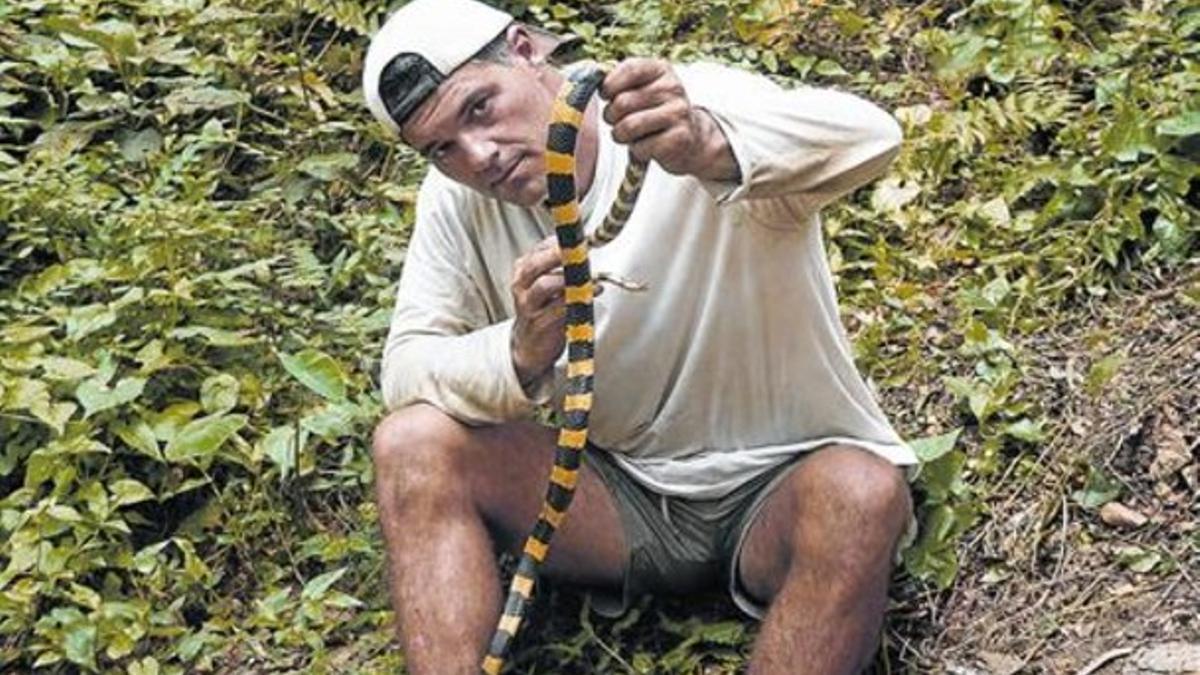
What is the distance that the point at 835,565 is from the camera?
11.3 feet

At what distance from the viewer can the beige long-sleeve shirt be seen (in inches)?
131

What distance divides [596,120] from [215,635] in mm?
1489

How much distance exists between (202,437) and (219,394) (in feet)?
0.75

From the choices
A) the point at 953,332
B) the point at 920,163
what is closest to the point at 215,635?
the point at 953,332

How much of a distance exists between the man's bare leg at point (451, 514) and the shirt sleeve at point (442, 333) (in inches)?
2.5

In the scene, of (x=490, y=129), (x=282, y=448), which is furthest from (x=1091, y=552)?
(x=282, y=448)

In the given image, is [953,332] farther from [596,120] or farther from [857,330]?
[596,120]

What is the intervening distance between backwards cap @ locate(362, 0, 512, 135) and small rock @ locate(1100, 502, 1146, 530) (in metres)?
1.55

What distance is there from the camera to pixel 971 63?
5.45m

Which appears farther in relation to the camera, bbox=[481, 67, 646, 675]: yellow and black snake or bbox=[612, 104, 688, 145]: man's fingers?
bbox=[481, 67, 646, 675]: yellow and black snake

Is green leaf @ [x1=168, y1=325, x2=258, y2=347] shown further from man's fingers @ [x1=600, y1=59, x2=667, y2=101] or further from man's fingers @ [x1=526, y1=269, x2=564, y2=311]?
man's fingers @ [x1=600, y1=59, x2=667, y2=101]

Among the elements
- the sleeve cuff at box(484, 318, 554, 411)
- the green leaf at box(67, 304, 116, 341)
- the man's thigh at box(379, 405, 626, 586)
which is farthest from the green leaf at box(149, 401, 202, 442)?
the sleeve cuff at box(484, 318, 554, 411)

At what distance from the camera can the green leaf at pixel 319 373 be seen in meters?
4.36

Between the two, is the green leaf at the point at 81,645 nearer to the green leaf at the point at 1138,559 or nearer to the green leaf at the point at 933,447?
the green leaf at the point at 933,447
